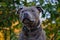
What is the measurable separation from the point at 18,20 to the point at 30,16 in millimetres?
1369

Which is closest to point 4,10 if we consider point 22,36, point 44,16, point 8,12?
point 8,12

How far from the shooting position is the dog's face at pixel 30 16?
3.23m

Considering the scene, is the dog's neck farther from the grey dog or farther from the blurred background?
the blurred background

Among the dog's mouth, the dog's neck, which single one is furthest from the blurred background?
the dog's mouth

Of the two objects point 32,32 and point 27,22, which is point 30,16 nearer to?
point 27,22

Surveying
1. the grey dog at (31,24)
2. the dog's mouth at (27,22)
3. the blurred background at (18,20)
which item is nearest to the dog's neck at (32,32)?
the grey dog at (31,24)

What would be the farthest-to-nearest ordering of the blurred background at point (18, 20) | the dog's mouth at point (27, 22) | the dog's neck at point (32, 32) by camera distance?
the blurred background at point (18, 20), the dog's neck at point (32, 32), the dog's mouth at point (27, 22)

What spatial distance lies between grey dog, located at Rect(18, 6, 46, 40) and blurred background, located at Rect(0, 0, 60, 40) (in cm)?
95

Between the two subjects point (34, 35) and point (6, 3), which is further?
point (6, 3)

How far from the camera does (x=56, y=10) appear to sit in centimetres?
453

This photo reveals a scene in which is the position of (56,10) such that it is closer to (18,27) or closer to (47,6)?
(47,6)

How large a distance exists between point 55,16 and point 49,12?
0.59ft

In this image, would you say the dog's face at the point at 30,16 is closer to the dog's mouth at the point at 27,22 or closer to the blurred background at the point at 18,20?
the dog's mouth at the point at 27,22

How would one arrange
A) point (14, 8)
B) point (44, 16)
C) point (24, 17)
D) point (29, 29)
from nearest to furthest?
point (24, 17) < point (29, 29) < point (44, 16) < point (14, 8)
